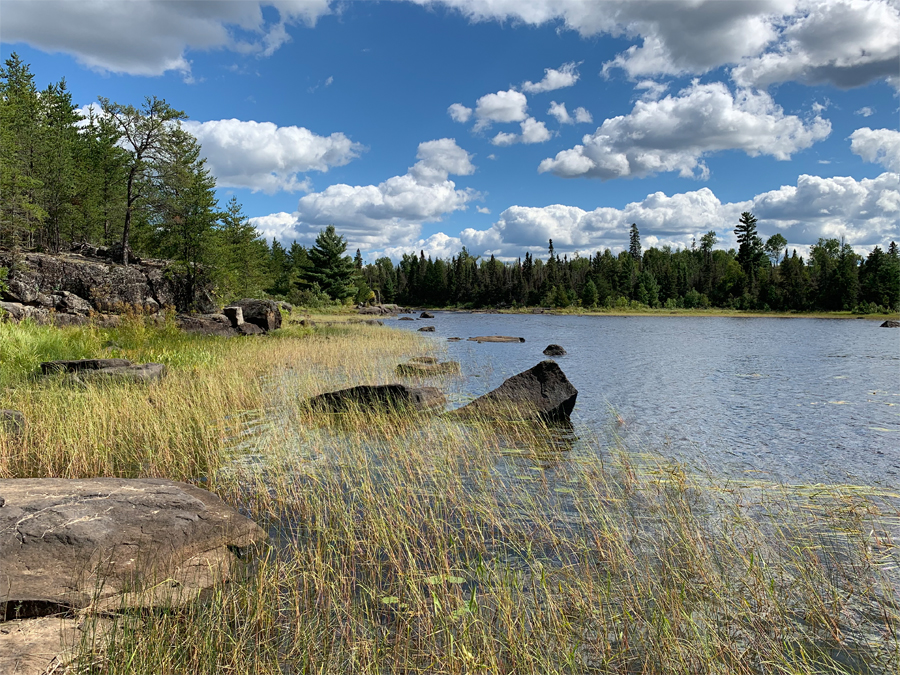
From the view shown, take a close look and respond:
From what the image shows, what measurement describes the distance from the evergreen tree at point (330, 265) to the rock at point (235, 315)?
135 ft

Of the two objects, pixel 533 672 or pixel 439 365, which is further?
pixel 439 365

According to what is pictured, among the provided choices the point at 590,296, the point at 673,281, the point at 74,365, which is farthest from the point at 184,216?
the point at 673,281

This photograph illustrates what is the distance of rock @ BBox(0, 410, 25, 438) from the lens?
7801mm

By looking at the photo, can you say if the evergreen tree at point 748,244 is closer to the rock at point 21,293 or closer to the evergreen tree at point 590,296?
the evergreen tree at point 590,296

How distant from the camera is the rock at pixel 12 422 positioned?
7.80 m

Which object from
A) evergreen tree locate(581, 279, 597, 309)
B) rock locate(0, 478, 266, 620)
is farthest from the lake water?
evergreen tree locate(581, 279, 597, 309)

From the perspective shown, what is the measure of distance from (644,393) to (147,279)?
Answer: 30772 millimetres

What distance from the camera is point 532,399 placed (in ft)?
38.9

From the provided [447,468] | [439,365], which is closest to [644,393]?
[439,365]

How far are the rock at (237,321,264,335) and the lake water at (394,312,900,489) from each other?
11667 millimetres

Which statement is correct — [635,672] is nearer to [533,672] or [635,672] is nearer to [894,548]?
[533,672]

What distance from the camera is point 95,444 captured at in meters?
7.56

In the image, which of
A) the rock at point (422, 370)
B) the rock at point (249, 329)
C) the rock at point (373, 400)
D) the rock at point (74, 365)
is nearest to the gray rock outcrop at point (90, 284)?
the rock at point (249, 329)

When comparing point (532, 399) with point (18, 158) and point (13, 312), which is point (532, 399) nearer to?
point (13, 312)
